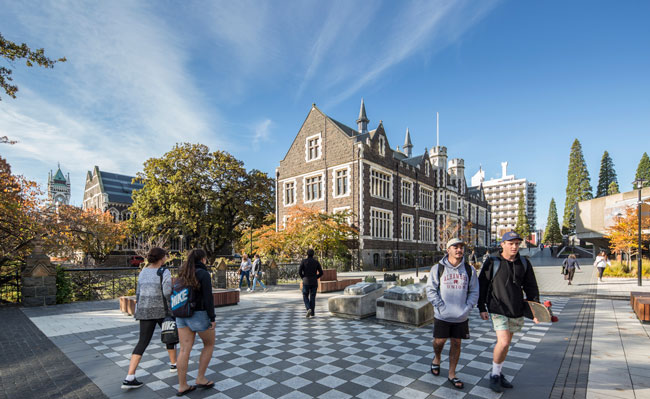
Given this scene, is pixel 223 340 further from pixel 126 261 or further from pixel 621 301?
pixel 126 261

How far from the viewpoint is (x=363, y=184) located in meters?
28.7

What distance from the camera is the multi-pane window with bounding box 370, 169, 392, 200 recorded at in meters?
30.3

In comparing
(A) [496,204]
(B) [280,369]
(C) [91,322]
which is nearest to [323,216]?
(C) [91,322]

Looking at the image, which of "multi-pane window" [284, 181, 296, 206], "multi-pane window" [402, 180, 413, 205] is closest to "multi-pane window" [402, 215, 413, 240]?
"multi-pane window" [402, 180, 413, 205]

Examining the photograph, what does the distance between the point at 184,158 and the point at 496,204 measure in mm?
126297

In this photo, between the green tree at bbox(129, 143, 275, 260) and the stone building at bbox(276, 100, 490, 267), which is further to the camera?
the green tree at bbox(129, 143, 275, 260)

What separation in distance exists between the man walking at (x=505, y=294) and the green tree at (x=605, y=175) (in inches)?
3126

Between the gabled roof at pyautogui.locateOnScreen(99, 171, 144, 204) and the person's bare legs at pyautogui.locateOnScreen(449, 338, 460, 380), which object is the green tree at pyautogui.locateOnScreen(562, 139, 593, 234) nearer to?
the person's bare legs at pyautogui.locateOnScreen(449, 338, 460, 380)

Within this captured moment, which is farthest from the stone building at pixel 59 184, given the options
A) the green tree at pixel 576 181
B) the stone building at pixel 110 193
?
the green tree at pixel 576 181

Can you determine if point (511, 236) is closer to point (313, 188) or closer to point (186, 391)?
point (186, 391)

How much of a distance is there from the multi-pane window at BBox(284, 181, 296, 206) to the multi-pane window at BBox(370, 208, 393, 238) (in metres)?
8.50

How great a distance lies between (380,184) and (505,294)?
27.7m

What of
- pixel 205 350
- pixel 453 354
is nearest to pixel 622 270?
pixel 453 354

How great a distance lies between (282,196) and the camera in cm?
3444
